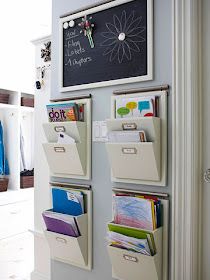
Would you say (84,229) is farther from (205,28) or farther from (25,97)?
(25,97)

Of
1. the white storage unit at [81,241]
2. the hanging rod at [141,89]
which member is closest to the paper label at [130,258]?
the white storage unit at [81,241]

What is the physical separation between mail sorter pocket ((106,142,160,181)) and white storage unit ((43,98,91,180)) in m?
0.23

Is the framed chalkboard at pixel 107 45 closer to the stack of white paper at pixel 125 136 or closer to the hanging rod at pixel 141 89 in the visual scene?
the hanging rod at pixel 141 89

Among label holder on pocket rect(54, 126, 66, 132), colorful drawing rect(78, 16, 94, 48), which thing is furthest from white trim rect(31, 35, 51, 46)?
label holder on pocket rect(54, 126, 66, 132)

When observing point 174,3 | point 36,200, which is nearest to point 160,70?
point 174,3

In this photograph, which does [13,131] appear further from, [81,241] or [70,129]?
[81,241]

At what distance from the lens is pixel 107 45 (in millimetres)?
1562

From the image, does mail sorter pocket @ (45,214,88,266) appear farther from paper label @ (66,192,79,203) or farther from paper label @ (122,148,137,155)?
paper label @ (122,148,137,155)

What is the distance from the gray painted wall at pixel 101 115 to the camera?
138 centimetres

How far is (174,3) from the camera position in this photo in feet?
4.37

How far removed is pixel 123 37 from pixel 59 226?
42.6 inches

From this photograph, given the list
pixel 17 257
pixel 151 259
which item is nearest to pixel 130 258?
pixel 151 259

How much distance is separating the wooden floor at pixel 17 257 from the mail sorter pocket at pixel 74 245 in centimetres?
126

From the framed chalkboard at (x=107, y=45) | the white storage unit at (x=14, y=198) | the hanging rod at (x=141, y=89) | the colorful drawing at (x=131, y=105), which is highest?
the framed chalkboard at (x=107, y=45)
